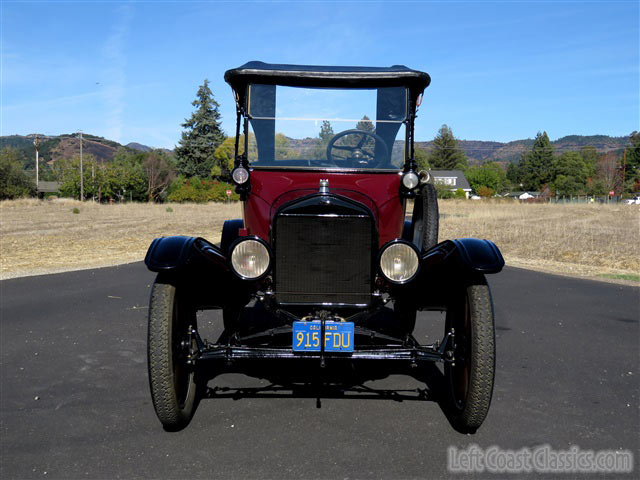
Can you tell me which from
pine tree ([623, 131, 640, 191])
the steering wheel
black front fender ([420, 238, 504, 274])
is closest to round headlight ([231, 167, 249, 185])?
the steering wheel

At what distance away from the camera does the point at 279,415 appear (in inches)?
144

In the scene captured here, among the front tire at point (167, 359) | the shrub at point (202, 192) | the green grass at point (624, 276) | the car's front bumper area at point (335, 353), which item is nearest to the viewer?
the front tire at point (167, 359)

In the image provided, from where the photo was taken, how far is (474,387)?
3.28 m

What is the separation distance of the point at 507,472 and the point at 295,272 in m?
1.74

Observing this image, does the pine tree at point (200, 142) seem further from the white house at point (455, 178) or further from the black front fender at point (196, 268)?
the black front fender at point (196, 268)

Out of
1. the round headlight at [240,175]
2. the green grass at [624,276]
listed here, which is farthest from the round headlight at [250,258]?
the green grass at [624,276]

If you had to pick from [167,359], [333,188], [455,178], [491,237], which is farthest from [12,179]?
[455,178]

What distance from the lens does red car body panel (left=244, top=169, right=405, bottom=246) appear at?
445cm

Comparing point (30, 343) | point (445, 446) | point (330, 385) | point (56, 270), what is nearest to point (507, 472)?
point (445, 446)

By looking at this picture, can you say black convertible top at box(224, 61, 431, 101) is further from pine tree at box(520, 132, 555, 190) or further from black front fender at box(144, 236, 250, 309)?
pine tree at box(520, 132, 555, 190)

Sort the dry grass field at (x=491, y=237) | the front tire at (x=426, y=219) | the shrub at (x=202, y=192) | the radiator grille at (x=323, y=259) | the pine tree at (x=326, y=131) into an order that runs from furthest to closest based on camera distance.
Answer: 1. the shrub at (x=202, y=192)
2. the dry grass field at (x=491, y=237)
3. the pine tree at (x=326, y=131)
4. the front tire at (x=426, y=219)
5. the radiator grille at (x=323, y=259)

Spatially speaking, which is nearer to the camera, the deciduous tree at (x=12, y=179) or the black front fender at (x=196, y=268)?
the black front fender at (x=196, y=268)

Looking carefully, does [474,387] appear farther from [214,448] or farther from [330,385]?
[214,448]

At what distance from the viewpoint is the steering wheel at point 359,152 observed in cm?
466
